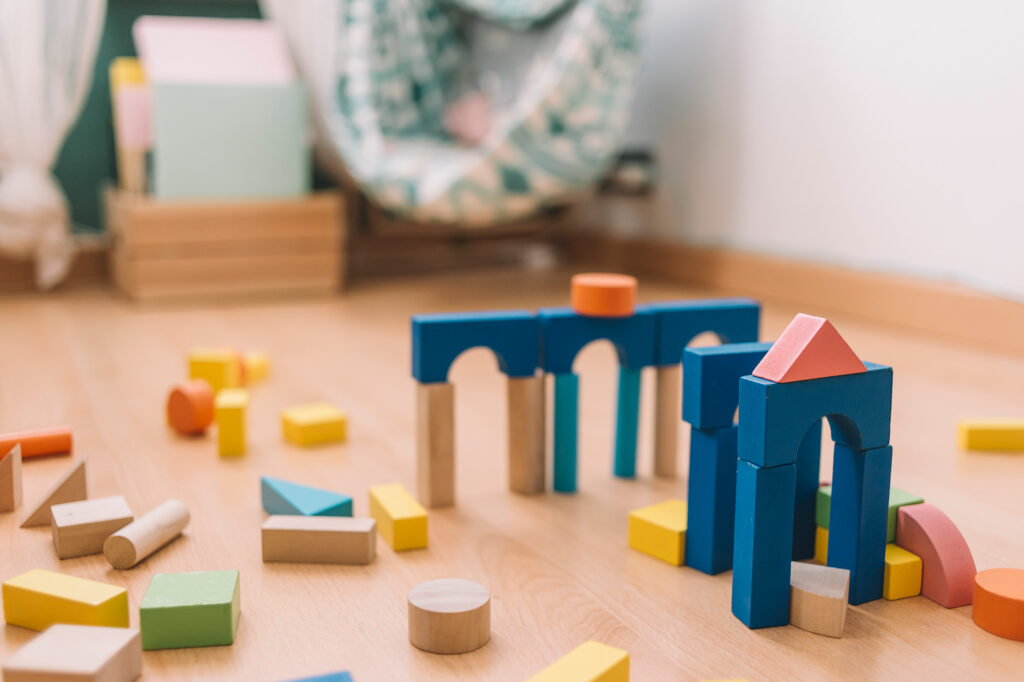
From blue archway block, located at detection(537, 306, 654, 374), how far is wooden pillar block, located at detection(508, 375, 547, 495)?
28 millimetres

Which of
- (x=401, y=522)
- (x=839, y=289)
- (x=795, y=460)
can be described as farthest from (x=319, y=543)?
(x=839, y=289)

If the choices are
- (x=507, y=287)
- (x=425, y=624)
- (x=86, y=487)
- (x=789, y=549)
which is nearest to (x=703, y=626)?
(x=789, y=549)

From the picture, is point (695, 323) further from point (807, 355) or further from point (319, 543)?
point (319, 543)

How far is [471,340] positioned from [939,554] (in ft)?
1.51

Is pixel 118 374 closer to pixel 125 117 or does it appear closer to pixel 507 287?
pixel 125 117

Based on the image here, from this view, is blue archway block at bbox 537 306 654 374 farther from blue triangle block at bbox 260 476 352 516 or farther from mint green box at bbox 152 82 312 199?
mint green box at bbox 152 82 312 199

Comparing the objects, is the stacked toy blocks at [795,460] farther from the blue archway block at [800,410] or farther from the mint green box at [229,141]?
the mint green box at [229,141]

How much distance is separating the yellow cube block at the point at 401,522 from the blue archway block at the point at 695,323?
0.32 metres

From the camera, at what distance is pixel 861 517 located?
757 mm

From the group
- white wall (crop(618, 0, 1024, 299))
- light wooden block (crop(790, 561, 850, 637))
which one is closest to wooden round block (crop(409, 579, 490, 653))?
light wooden block (crop(790, 561, 850, 637))

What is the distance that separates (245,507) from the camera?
0.98m

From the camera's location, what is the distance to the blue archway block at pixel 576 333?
100cm

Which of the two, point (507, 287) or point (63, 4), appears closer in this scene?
point (63, 4)

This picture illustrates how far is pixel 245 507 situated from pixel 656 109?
1.85 metres
